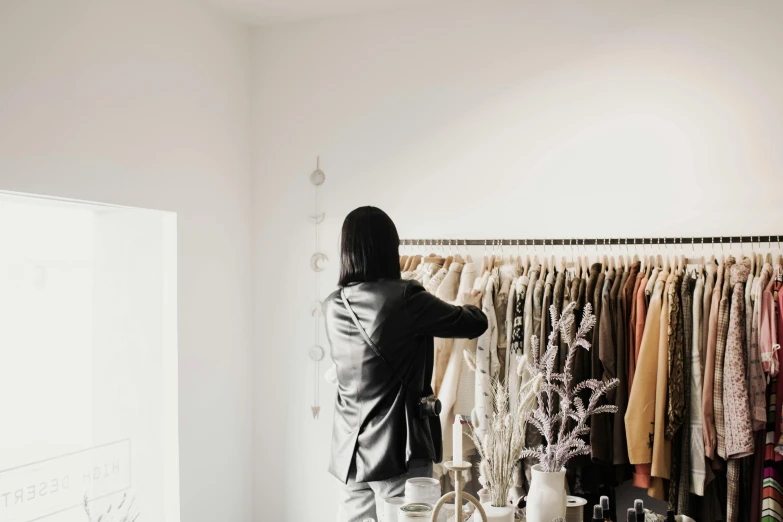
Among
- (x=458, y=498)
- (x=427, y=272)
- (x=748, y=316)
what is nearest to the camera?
(x=458, y=498)

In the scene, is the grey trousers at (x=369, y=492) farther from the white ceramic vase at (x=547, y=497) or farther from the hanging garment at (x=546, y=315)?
the hanging garment at (x=546, y=315)

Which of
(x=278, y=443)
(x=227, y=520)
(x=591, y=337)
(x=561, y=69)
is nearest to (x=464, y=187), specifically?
(x=561, y=69)

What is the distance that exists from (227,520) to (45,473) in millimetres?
1074

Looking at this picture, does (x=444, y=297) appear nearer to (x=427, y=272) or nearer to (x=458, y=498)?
(x=427, y=272)

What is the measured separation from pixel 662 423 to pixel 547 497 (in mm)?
1191

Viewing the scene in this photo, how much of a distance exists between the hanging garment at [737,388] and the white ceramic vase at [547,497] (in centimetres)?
118

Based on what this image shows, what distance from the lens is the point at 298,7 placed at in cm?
393

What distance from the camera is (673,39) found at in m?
3.34

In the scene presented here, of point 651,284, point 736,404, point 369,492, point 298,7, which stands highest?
point 298,7

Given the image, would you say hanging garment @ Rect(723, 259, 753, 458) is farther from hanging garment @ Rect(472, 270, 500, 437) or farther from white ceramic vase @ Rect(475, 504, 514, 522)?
white ceramic vase @ Rect(475, 504, 514, 522)

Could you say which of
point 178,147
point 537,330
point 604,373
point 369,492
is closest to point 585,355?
point 604,373

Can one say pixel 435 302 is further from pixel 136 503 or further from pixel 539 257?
pixel 136 503

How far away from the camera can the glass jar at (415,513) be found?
5.62 feet

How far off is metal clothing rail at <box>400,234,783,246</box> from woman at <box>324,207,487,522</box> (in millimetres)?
1015
